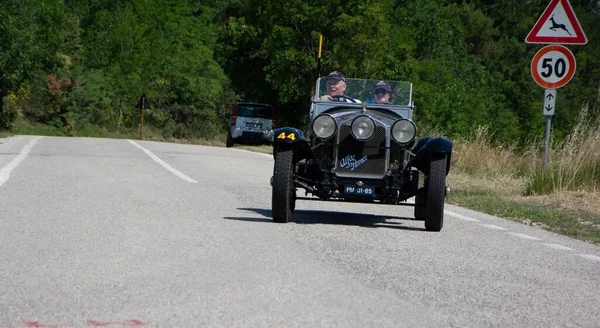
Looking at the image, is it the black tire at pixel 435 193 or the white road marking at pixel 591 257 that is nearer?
the white road marking at pixel 591 257

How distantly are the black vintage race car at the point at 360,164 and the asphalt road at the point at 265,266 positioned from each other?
35 centimetres

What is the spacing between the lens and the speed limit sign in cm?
1395

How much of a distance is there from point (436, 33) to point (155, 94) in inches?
730

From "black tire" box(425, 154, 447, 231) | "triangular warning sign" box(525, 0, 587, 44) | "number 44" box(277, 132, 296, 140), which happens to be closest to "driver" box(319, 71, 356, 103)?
"number 44" box(277, 132, 296, 140)

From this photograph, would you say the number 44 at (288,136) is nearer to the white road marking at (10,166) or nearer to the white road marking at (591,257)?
the white road marking at (591,257)

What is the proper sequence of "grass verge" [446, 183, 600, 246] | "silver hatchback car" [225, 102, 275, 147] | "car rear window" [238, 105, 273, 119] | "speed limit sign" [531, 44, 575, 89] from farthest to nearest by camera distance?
"car rear window" [238, 105, 273, 119]
"silver hatchback car" [225, 102, 275, 147]
"speed limit sign" [531, 44, 575, 89]
"grass verge" [446, 183, 600, 246]

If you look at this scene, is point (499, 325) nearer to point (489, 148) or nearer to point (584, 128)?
point (584, 128)

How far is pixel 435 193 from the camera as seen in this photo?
9.45 meters

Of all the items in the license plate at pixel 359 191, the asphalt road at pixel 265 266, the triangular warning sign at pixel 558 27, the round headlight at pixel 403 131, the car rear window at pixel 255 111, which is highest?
the triangular warning sign at pixel 558 27

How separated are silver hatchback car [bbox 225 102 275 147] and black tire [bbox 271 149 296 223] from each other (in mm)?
26795

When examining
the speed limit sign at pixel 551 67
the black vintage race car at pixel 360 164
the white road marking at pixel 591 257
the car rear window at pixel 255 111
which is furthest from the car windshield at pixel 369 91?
the car rear window at pixel 255 111

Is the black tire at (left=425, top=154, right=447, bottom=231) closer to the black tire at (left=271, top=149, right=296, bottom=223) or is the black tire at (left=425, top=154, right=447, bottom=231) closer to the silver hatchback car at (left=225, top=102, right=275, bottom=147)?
the black tire at (left=271, top=149, right=296, bottom=223)

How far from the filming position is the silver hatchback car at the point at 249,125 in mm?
36656

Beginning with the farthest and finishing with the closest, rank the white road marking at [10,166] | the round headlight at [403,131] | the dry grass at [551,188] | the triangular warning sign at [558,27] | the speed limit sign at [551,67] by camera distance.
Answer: the speed limit sign at [551,67], the triangular warning sign at [558,27], the white road marking at [10,166], the dry grass at [551,188], the round headlight at [403,131]
